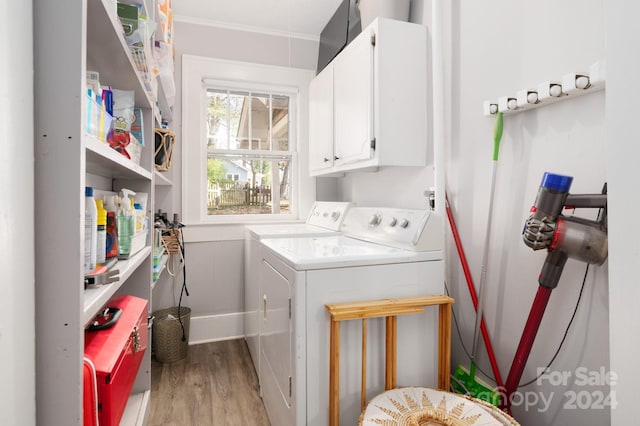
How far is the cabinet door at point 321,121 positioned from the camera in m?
2.41

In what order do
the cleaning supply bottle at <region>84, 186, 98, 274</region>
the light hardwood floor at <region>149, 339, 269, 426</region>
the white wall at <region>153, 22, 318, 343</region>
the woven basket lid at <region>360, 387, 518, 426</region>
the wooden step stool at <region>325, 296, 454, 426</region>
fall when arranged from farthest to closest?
the white wall at <region>153, 22, 318, 343</region>
the light hardwood floor at <region>149, 339, 269, 426</region>
the wooden step stool at <region>325, 296, 454, 426</region>
the woven basket lid at <region>360, 387, 518, 426</region>
the cleaning supply bottle at <region>84, 186, 98, 274</region>

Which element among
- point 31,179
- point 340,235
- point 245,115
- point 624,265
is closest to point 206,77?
point 245,115

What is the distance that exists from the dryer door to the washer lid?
0.11m

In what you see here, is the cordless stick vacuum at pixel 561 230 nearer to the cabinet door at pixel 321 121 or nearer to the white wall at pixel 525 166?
the white wall at pixel 525 166

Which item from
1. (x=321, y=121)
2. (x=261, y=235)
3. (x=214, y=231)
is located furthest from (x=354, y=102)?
(x=214, y=231)

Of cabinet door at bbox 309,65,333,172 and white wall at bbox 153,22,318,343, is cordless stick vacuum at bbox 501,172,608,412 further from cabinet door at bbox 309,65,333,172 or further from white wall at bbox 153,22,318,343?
white wall at bbox 153,22,318,343

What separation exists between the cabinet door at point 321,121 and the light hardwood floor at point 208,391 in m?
1.55

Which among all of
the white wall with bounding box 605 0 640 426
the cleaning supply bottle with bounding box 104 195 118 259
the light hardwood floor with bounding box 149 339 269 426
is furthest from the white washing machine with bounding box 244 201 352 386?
the white wall with bounding box 605 0 640 426

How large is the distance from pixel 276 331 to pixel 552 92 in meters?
1.44

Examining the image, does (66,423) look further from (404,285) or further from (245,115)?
(245,115)

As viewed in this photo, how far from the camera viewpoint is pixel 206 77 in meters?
2.83

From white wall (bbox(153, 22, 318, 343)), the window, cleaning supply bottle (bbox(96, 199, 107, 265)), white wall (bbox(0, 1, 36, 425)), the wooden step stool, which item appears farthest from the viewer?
the window

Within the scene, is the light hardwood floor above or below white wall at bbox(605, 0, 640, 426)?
below

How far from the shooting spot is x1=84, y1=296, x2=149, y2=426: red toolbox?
2.92 feet
